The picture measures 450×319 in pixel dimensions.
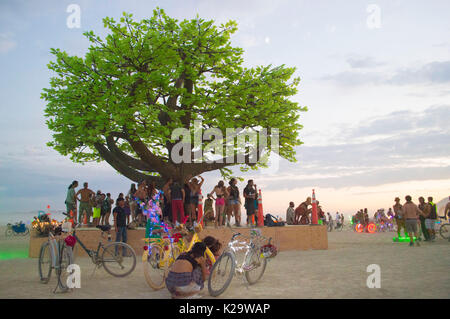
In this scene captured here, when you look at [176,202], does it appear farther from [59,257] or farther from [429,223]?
[429,223]

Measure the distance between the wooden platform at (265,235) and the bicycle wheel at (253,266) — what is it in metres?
6.95

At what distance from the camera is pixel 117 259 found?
9.58 meters

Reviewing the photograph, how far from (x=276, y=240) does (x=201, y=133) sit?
7.39 metres

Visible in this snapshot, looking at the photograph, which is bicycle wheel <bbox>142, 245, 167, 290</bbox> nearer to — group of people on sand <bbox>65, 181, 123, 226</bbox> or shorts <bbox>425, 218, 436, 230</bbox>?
group of people on sand <bbox>65, 181, 123, 226</bbox>

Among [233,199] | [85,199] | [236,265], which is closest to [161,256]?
[236,265]

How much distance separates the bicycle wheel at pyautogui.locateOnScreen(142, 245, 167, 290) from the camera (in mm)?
7918

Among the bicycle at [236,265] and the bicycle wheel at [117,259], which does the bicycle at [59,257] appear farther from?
the bicycle at [236,265]

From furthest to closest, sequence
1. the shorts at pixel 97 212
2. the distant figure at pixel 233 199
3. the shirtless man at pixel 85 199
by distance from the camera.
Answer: the shorts at pixel 97 212 < the shirtless man at pixel 85 199 < the distant figure at pixel 233 199

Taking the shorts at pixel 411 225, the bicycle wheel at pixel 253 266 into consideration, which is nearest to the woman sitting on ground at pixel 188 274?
the bicycle wheel at pixel 253 266

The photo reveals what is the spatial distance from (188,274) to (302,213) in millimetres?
12836

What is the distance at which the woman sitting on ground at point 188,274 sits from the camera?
656 centimetres
